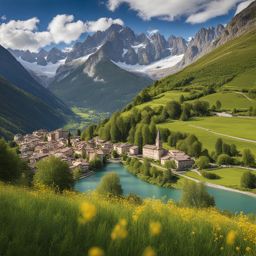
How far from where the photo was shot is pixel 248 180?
204 ft

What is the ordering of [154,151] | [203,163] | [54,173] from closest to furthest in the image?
[54,173] < [203,163] < [154,151]

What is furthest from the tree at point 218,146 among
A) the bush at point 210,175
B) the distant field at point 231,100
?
the distant field at point 231,100

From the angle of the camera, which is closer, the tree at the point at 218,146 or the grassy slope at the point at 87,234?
the grassy slope at the point at 87,234

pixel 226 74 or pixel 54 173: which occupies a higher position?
pixel 226 74

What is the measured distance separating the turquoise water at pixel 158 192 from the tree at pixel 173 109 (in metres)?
32.8

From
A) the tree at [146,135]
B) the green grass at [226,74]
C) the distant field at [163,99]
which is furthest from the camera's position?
the green grass at [226,74]

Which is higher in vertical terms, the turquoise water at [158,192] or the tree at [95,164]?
the tree at [95,164]

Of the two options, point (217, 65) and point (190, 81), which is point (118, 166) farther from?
point (217, 65)

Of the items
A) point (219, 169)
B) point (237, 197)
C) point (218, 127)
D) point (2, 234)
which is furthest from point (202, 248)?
point (218, 127)

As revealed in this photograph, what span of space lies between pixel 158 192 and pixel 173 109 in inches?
2165

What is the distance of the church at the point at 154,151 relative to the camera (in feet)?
Answer: 307

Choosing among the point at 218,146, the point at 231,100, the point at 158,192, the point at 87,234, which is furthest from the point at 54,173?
the point at 231,100

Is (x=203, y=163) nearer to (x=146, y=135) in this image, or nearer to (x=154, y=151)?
(x=154, y=151)

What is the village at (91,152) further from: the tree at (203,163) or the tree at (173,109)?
the tree at (173,109)
